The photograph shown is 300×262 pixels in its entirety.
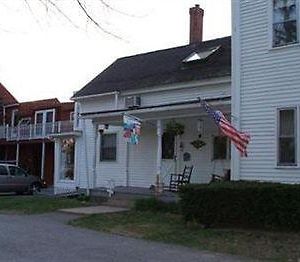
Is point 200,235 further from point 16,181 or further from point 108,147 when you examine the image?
point 16,181

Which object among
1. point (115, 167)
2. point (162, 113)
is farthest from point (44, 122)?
point (162, 113)

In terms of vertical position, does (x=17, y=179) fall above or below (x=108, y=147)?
below

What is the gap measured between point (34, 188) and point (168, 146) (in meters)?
10.5

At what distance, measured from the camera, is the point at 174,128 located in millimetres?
22219

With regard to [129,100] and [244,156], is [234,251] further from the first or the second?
[129,100]

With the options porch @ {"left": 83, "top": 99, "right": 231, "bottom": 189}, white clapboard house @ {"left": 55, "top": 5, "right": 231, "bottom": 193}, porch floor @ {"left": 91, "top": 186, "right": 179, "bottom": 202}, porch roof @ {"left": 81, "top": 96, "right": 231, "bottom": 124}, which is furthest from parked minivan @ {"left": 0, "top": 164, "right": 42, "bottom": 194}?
porch roof @ {"left": 81, "top": 96, "right": 231, "bottom": 124}

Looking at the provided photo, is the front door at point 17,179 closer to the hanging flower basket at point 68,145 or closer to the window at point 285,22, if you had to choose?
the hanging flower basket at point 68,145

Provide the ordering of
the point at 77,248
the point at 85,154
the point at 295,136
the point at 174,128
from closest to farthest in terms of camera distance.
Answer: the point at 77,248, the point at 295,136, the point at 174,128, the point at 85,154

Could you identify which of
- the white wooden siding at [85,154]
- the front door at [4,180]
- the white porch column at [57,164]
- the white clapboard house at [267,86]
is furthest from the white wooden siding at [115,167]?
the white clapboard house at [267,86]

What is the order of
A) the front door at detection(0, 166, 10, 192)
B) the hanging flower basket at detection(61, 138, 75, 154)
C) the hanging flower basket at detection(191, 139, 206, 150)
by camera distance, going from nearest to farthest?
the hanging flower basket at detection(191, 139, 206, 150)
the front door at detection(0, 166, 10, 192)
the hanging flower basket at detection(61, 138, 75, 154)

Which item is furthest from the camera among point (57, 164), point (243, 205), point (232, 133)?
point (57, 164)

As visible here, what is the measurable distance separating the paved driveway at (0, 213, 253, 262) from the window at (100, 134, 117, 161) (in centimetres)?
1093

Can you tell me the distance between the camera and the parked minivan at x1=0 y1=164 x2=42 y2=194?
3136cm

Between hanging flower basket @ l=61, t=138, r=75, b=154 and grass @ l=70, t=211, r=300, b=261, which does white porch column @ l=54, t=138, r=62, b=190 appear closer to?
hanging flower basket @ l=61, t=138, r=75, b=154
